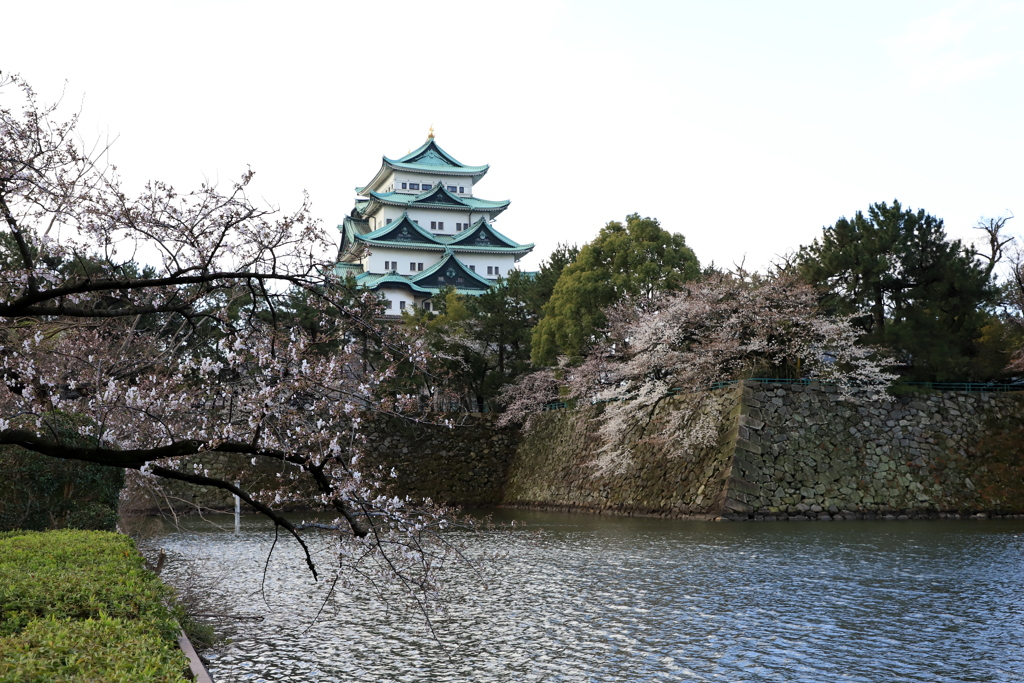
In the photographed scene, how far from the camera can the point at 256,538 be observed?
854 inches

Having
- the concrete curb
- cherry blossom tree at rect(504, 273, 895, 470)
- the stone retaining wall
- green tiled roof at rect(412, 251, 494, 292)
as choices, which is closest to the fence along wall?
the stone retaining wall

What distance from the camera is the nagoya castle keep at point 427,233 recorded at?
49312 mm

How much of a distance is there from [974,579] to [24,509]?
523 inches

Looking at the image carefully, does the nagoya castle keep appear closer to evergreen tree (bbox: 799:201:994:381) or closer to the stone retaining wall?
the stone retaining wall

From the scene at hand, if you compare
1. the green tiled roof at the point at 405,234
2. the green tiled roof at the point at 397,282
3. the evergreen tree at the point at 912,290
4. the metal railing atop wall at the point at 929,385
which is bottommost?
the metal railing atop wall at the point at 929,385

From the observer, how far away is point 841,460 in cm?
2308

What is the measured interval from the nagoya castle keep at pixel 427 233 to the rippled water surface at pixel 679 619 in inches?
1310

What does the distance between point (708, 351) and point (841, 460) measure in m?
4.76

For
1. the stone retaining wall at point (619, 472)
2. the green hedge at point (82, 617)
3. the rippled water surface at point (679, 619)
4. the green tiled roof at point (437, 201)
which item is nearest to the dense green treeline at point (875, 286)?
the stone retaining wall at point (619, 472)

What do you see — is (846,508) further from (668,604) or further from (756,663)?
(756,663)

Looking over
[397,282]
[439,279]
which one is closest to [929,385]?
[439,279]

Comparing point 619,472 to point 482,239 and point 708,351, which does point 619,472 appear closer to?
point 708,351

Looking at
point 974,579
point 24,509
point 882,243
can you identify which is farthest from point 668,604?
point 882,243

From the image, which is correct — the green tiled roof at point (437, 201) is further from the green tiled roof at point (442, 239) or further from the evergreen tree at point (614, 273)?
the evergreen tree at point (614, 273)
